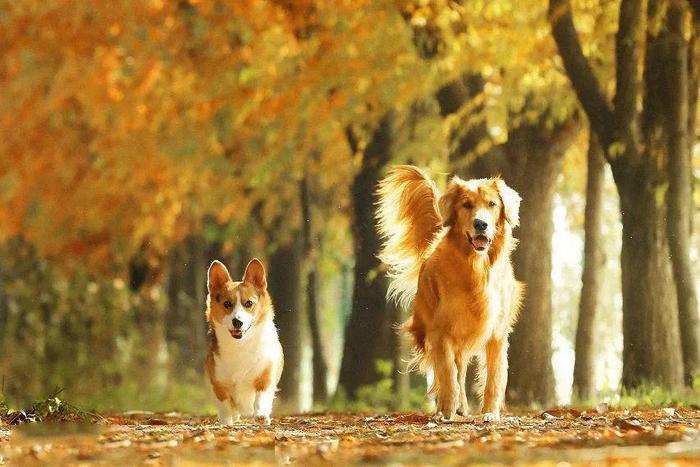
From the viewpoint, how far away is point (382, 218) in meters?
12.6

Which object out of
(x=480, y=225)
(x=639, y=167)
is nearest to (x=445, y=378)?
(x=480, y=225)

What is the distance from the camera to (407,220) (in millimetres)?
12391

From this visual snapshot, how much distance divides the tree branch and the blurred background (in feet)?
0.08

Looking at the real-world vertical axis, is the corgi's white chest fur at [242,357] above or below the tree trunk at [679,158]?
below

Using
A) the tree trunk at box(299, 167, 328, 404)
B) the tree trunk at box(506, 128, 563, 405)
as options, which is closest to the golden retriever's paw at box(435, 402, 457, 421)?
the tree trunk at box(506, 128, 563, 405)

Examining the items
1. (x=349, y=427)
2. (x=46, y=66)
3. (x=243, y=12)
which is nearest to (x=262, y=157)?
(x=243, y=12)

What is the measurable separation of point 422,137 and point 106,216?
9.53m

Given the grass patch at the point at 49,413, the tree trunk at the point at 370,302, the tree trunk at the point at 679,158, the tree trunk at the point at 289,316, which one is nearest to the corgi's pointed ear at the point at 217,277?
the grass patch at the point at 49,413

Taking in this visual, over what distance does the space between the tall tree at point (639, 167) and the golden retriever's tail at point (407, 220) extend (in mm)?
3093

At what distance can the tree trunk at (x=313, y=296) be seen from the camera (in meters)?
22.2

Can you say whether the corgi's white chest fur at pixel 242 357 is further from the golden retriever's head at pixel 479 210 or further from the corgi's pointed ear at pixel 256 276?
the golden retriever's head at pixel 479 210

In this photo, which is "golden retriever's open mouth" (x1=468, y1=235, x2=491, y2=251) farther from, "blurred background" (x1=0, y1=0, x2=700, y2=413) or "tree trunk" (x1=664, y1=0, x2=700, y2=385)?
"tree trunk" (x1=664, y1=0, x2=700, y2=385)

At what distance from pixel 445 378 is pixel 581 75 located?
5.24 meters

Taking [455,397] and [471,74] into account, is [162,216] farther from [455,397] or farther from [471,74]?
[455,397]
